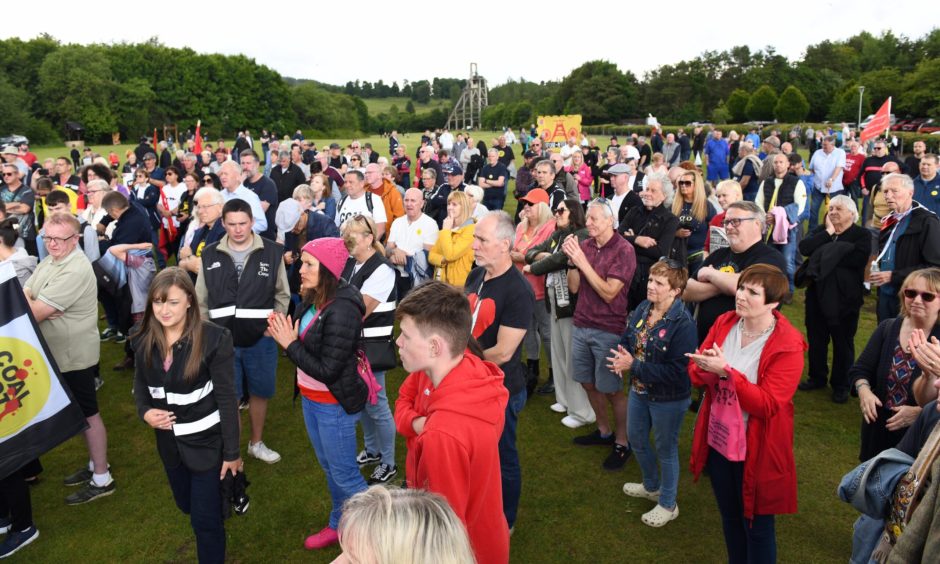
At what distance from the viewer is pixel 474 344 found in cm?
294

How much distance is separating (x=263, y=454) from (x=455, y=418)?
3.74 metres

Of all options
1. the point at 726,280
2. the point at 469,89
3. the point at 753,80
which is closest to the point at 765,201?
the point at 726,280

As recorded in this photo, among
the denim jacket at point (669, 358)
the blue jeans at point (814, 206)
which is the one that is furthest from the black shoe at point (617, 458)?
the blue jeans at point (814, 206)

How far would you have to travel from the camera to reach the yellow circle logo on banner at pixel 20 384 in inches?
148

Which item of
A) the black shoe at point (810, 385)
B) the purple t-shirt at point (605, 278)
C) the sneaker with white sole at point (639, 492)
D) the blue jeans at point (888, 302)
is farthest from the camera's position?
the black shoe at point (810, 385)

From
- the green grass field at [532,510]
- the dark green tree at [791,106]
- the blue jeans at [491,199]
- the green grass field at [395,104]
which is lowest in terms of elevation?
the green grass field at [532,510]

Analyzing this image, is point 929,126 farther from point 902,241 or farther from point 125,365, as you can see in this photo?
point 125,365

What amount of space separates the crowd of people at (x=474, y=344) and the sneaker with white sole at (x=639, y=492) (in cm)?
2

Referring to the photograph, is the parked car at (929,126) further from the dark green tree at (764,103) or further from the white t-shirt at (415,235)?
the white t-shirt at (415,235)

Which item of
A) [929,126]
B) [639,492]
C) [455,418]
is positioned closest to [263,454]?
[639,492]

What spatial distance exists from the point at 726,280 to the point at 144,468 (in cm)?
507

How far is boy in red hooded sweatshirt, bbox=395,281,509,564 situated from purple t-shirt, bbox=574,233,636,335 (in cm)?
242

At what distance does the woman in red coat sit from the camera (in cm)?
317

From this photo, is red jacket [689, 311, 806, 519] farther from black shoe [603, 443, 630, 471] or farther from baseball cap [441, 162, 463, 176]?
baseball cap [441, 162, 463, 176]
